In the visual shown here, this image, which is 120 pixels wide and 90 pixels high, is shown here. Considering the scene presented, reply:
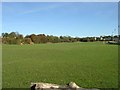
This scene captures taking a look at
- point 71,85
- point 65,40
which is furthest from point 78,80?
point 65,40

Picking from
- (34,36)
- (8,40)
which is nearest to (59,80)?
(8,40)

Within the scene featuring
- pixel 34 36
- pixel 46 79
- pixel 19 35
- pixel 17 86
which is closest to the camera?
pixel 17 86

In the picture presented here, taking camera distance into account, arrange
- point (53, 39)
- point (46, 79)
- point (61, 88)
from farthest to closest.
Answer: point (53, 39) < point (46, 79) < point (61, 88)

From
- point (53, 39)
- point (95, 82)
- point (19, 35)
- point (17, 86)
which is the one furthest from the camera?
point (53, 39)

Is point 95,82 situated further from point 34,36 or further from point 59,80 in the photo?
point 34,36

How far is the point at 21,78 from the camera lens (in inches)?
550

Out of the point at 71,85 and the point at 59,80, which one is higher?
the point at 71,85

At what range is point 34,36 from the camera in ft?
325

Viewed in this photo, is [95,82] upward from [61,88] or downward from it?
downward

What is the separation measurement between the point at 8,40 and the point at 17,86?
246ft

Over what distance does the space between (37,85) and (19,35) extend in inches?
3349

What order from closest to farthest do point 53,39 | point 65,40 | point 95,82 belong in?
1. point 95,82
2. point 53,39
3. point 65,40

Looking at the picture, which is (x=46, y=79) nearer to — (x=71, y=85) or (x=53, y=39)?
(x=71, y=85)

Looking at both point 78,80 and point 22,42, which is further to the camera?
point 22,42
